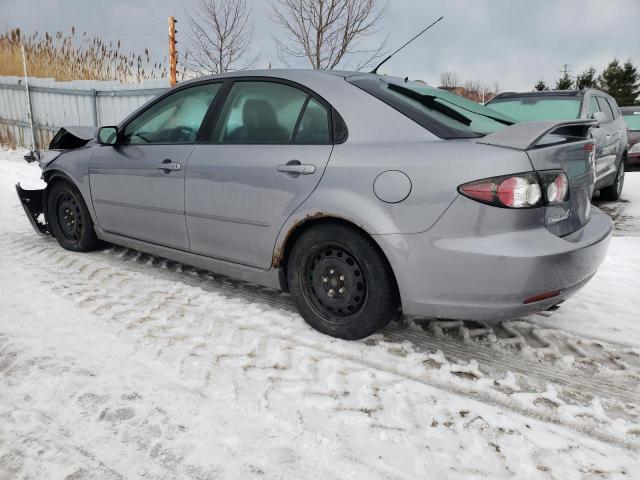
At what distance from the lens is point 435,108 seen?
9.27 ft

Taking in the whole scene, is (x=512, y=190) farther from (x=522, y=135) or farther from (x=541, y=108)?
(x=541, y=108)

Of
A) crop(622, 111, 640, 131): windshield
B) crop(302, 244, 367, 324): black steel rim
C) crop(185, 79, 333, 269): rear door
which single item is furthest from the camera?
crop(622, 111, 640, 131): windshield

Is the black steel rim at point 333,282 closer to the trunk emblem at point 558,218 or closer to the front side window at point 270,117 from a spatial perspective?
the front side window at point 270,117

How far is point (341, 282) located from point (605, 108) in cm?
667

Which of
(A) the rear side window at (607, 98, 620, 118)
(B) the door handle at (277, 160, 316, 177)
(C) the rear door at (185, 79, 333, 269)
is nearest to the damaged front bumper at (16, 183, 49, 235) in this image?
(C) the rear door at (185, 79, 333, 269)

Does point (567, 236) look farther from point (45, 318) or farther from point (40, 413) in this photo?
point (45, 318)

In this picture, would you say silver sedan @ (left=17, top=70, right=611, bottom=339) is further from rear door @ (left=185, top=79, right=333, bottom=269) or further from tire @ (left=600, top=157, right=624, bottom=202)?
tire @ (left=600, top=157, right=624, bottom=202)

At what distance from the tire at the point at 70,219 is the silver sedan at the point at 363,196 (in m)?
0.74

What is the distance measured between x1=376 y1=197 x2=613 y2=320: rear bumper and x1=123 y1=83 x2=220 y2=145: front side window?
5.88 ft

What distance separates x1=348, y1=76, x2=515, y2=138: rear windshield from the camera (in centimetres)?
261

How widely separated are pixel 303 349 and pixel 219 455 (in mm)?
932

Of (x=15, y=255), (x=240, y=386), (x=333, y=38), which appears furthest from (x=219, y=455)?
(x=333, y=38)

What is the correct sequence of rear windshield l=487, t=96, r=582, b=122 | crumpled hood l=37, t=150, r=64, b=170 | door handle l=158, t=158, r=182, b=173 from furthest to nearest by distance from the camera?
rear windshield l=487, t=96, r=582, b=122 → crumpled hood l=37, t=150, r=64, b=170 → door handle l=158, t=158, r=182, b=173

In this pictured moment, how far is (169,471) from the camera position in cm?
183
